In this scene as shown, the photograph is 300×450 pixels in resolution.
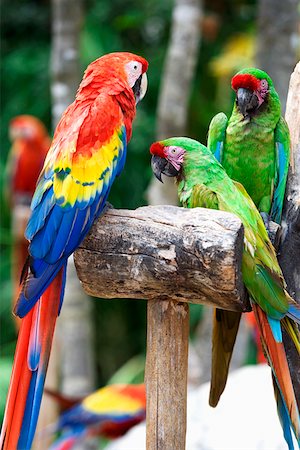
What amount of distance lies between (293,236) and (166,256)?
404 millimetres

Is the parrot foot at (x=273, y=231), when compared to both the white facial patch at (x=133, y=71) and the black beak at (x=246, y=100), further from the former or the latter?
the white facial patch at (x=133, y=71)

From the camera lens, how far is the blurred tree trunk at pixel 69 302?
3.41 meters

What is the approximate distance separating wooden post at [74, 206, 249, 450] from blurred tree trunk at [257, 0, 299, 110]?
1561 mm

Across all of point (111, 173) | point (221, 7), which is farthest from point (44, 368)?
point (221, 7)

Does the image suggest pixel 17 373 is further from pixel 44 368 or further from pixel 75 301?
pixel 75 301

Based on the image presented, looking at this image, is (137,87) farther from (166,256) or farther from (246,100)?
(166,256)

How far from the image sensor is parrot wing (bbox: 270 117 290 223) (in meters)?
1.83

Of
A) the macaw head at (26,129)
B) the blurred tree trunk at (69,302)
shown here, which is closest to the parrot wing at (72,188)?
the blurred tree trunk at (69,302)

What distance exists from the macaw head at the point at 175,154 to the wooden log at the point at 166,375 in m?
0.31

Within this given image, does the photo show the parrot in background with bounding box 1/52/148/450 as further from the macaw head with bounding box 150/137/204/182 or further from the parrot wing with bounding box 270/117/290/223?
the parrot wing with bounding box 270/117/290/223

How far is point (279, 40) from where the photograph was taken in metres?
3.02

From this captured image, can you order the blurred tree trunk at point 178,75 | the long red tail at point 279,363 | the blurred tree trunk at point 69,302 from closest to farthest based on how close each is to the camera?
the long red tail at point 279,363 → the blurred tree trunk at point 178,75 → the blurred tree trunk at point 69,302

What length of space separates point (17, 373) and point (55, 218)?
1.14 feet

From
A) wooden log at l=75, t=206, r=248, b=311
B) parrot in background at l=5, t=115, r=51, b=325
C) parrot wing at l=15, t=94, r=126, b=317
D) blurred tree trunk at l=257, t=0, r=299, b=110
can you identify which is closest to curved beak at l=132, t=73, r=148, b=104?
parrot wing at l=15, t=94, r=126, b=317
